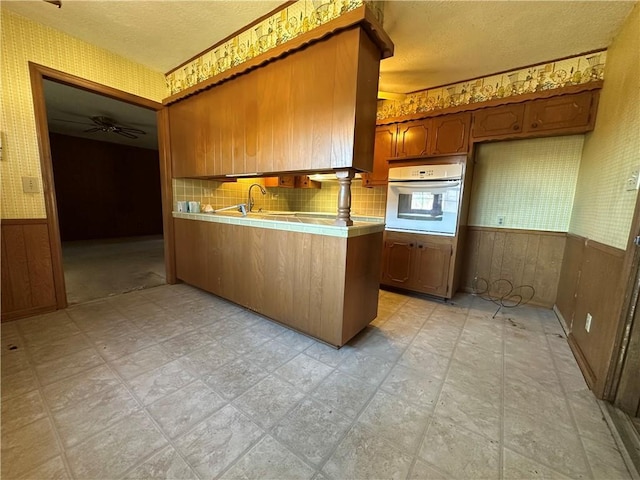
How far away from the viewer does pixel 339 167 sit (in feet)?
5.79

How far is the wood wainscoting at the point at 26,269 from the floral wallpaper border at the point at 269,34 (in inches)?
85.0

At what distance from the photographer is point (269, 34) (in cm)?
205

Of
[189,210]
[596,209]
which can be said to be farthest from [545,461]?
[189,210]

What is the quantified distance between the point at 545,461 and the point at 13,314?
13.0 ft

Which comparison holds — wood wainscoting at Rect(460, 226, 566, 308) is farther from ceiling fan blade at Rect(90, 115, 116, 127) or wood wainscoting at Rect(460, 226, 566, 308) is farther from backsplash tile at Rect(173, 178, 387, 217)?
ceiling fan blade at Rect(90, 115, 116, 127)

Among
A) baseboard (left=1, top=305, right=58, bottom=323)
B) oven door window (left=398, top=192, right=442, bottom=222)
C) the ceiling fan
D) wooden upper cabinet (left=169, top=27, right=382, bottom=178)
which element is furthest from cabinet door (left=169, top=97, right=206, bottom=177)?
the ceiling fan

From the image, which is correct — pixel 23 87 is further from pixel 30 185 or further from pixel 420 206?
pixel 420 206

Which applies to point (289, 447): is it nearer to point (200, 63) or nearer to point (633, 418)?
point (633, 418)

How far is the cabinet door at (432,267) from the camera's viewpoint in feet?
9.68

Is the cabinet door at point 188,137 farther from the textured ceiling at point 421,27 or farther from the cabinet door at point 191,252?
the cabinet door at point 191,252

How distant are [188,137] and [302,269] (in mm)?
2212

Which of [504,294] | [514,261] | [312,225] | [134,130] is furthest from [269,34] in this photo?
[134,130]

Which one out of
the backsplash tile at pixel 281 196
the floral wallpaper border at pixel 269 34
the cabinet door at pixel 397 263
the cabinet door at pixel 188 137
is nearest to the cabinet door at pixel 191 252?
the backsplash tile at pixel 281 196

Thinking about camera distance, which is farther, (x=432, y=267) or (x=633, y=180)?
(x=432, y=267)
